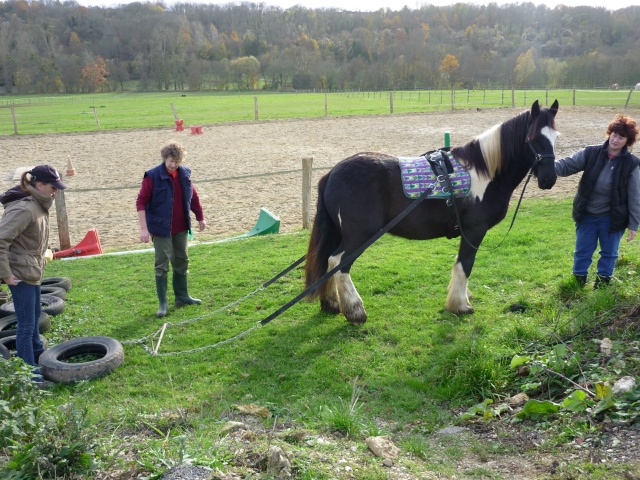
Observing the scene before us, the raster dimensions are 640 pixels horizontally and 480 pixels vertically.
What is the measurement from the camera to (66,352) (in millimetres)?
4922

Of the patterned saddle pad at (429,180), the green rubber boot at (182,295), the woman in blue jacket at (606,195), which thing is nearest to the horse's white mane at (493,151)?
the patterned saddle pad at (429,180)

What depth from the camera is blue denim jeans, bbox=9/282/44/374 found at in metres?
4.38

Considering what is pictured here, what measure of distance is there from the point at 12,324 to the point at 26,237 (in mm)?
1972

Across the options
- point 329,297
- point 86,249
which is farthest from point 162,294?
point 86,249

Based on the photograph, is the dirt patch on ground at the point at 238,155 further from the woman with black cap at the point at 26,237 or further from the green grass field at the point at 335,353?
the woman with black cap at the point at 26,237

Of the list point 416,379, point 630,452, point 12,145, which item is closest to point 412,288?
point 416,379

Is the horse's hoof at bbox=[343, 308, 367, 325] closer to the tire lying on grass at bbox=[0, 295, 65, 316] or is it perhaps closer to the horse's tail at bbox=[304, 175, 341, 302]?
the horse's tail at bbox=[304, 175, 341, 302]

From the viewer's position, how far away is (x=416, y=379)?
4.39m

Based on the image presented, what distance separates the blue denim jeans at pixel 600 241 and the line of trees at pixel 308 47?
6883cm

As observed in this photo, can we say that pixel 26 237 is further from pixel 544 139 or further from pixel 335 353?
pixel 544 139

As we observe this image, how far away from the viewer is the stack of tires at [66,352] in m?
4.53

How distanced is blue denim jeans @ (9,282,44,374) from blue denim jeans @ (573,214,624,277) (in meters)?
5.36

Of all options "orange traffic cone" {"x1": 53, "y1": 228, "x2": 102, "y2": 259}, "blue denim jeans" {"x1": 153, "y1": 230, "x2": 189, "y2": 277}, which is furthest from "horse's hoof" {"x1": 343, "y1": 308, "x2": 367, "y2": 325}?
"orange traffic cone" {"x1": 53, "y1": 228, "x2": 102, "y2": 259}

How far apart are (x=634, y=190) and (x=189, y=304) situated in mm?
5002
